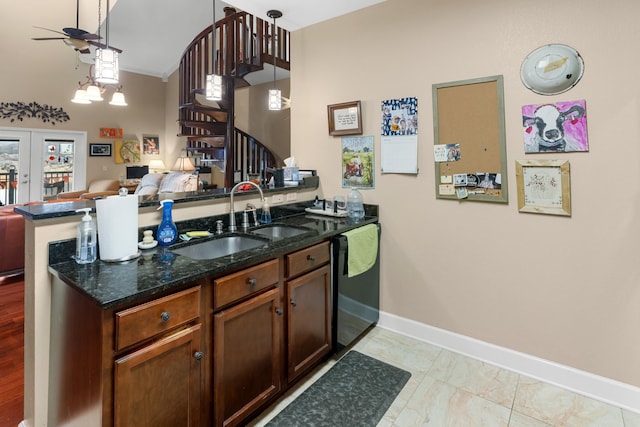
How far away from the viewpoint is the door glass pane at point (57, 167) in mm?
6996

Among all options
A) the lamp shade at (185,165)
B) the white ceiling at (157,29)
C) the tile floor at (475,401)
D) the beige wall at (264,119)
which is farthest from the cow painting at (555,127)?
the lamp shade at (185,165)

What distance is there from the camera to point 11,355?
228 cm

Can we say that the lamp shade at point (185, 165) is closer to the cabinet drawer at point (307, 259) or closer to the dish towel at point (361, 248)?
the dish towel at point (361, 248)

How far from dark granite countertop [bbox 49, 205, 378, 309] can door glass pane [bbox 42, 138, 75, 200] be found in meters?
7.08

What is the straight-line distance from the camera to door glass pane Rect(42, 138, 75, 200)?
7.00 m

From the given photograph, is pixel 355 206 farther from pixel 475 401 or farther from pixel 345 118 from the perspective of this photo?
pixel 475 401

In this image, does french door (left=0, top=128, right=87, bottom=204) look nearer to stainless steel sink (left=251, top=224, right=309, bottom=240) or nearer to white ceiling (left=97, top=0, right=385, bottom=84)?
white ceiling (left=97, top=0, right=385, bottom=84)

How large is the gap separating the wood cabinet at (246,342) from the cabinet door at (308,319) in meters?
0.10

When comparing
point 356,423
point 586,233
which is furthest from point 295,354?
point 586,233

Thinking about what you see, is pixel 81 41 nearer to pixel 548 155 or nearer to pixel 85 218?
pixel 85 218

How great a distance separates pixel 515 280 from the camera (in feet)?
6.93

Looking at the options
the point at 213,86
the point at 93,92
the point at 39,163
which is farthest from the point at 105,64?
the point at 39,163

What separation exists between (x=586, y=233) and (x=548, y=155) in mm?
479

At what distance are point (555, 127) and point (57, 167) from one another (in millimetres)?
8684
